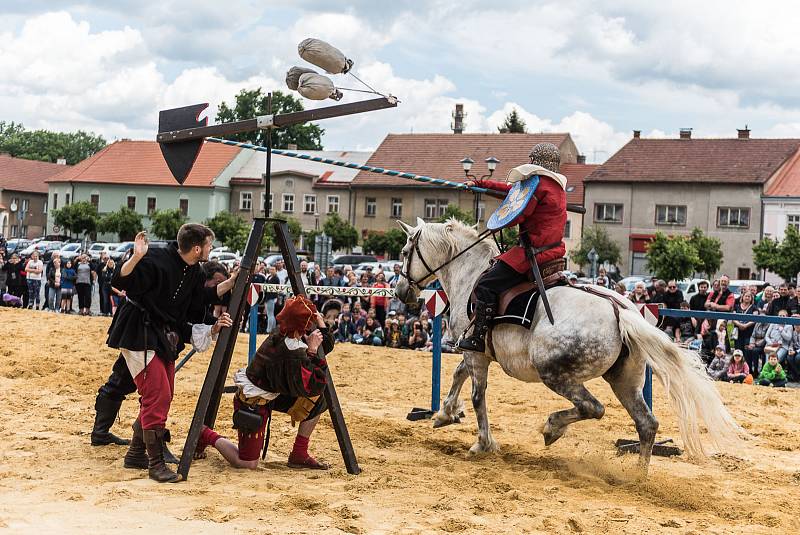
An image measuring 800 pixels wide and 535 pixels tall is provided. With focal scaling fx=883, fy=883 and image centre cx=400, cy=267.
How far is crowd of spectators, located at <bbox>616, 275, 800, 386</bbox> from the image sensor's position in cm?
1327

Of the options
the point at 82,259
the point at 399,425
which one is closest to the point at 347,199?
the point at 82,259

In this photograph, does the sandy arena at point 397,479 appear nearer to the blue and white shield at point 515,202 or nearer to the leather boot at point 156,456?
the leather boot at point 156,456

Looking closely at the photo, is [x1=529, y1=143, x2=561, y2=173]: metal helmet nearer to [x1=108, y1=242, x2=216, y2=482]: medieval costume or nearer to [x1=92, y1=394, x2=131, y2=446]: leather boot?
[x1=108, y1=242, x2=216, y2=482]: medieval costume

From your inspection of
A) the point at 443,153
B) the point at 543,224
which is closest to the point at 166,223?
the point at 443,153

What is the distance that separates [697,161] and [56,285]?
1663 inches

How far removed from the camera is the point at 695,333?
1412cm

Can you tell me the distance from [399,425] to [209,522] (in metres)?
3.98

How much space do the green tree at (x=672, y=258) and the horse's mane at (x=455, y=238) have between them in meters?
33.3

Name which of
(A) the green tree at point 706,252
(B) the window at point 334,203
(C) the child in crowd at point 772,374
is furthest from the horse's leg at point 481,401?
(B) the window at point 334,203

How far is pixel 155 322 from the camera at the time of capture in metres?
6.50

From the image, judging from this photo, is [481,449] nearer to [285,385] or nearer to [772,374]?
[285,385]

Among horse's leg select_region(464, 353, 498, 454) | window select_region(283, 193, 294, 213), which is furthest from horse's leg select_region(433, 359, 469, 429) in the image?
window select_region(283, 193, 294, 213)

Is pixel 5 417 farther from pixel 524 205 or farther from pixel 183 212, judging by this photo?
pixel 183 212

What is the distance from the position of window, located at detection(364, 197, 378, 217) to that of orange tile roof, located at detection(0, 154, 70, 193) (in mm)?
36265
